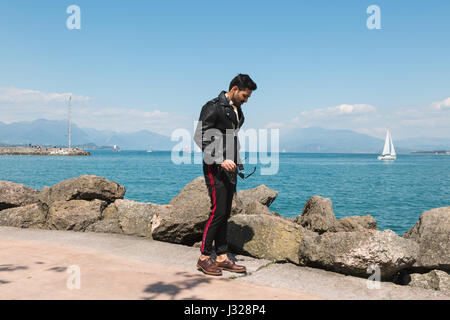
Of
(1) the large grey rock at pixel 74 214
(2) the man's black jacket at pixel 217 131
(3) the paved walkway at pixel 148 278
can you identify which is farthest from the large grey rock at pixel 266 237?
(1) the large grey rock at pixel 74 214

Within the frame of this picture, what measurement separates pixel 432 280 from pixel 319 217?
3.88 metres

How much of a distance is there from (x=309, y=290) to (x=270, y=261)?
48.0 inches

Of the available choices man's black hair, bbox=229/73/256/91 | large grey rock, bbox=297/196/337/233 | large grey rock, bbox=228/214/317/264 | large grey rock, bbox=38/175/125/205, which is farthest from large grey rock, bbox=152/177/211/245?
large grey rock, bbox=297/196/337/233

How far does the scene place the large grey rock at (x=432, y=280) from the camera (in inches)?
224

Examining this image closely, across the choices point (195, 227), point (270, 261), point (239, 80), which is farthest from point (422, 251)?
point (239, 80)

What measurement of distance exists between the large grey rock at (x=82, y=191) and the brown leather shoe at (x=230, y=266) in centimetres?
431

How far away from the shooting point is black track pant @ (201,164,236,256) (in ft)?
15.0

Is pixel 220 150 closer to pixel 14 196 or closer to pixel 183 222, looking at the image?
pixel 183 222

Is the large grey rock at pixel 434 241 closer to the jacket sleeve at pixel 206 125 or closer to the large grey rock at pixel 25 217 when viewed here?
the jacket sleeve at pixel 206 125

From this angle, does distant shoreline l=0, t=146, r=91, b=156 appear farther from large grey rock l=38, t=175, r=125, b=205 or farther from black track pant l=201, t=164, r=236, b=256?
black track pant l=201, t=164, r=236, b=256

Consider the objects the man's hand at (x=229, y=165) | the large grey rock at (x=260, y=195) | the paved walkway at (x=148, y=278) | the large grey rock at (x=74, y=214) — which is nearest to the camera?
the paved walkway at (x=148, y=278)

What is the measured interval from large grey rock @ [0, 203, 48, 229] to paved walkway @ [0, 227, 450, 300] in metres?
1.94

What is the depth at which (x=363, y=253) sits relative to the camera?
4594mm

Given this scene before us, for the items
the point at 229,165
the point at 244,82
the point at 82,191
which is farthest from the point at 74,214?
the point at 244,82
